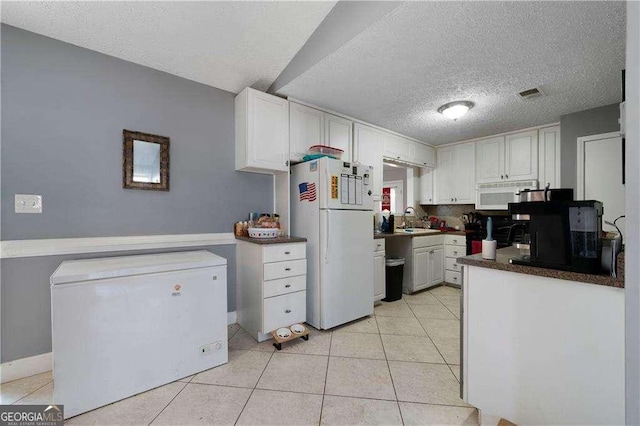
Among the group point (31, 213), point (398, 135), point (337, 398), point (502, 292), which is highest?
point (398, 135)

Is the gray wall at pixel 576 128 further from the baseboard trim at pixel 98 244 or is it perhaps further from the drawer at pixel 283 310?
the baseboard trim at pixel 98 244

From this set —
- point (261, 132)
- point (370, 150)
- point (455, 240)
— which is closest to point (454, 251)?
point (455, 240)

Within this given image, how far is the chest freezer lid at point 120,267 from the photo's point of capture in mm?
1511

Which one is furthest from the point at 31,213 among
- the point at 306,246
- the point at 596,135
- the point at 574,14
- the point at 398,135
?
the point at 596,135

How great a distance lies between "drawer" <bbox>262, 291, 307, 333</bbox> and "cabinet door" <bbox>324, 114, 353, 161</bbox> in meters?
1.78

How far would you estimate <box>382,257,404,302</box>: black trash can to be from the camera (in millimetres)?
3416

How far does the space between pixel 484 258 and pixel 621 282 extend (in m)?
0.51

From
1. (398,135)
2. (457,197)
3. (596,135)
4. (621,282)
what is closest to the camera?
(621,282)

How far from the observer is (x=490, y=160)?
13.2 ft

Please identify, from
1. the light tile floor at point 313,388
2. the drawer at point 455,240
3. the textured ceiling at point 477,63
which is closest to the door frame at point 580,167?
the textured ceiling at point 477,63

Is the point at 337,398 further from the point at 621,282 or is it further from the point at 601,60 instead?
the point at 601,60

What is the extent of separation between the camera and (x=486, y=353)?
1.39m

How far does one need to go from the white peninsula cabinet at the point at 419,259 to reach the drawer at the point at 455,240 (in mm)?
76

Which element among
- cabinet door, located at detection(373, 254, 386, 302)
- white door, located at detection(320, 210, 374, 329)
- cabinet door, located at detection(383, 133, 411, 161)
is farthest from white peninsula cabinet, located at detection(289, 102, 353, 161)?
cabinet door, located at detection(373, 254, 386, 302)
